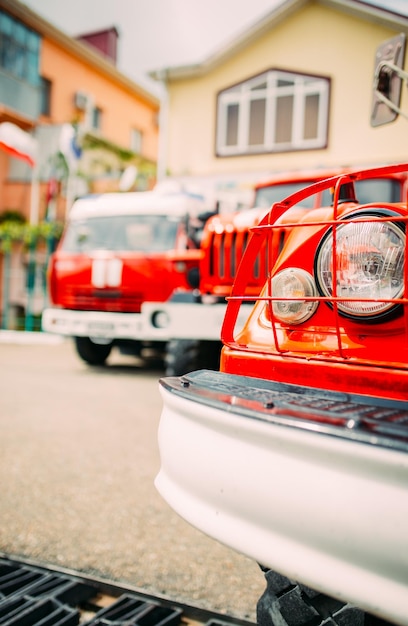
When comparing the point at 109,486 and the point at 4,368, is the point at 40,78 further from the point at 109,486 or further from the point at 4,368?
the point at 109,486

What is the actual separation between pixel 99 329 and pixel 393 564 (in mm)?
6260

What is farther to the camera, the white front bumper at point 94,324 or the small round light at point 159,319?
the white front bumper at point 94,324

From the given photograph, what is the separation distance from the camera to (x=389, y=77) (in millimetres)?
2074

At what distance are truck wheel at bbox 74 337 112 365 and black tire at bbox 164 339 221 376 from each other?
3.13 metres

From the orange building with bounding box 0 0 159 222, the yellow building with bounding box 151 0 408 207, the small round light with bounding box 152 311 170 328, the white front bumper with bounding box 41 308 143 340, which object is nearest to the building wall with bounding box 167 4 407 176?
the yellow building with bounding box 151 0 408 207

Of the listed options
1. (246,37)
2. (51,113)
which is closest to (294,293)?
(246,37)

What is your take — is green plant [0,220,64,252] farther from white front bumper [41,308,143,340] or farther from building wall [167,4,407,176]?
white front bumper [41,308,143,340]

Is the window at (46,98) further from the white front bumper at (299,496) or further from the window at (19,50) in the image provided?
the white front bumper at (299,496)

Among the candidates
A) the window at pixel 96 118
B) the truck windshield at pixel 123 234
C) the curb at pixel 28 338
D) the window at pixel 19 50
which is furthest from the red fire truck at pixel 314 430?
the window at pixel 96 118

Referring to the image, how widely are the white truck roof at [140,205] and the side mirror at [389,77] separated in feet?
16.2

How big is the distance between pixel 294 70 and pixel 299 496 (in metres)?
13.5

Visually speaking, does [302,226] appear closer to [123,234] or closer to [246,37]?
[123,234]

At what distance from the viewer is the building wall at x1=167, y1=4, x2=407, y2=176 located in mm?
10906

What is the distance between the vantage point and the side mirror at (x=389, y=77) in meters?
2.00
